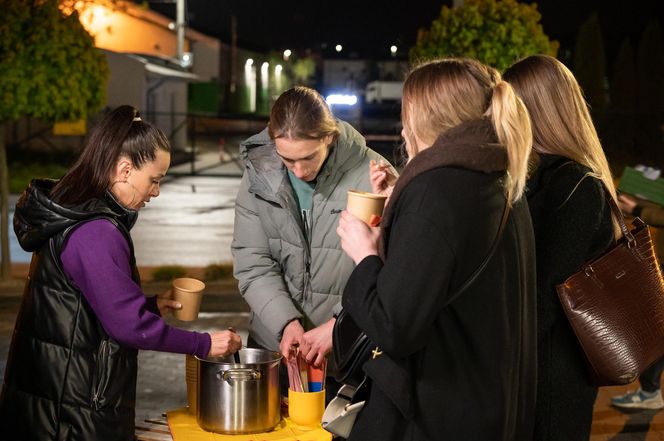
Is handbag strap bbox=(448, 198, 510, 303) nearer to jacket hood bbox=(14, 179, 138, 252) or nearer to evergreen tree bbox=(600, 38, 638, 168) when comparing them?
jacket hood bbox=(14, 179, 138, 252)

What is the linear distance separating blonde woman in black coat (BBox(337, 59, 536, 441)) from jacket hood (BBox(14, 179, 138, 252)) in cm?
93

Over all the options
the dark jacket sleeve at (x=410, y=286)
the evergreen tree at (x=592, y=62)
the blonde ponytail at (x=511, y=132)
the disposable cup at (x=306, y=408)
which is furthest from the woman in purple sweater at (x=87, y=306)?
the evergreen tree at (x=592, y=62)

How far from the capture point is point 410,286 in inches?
105

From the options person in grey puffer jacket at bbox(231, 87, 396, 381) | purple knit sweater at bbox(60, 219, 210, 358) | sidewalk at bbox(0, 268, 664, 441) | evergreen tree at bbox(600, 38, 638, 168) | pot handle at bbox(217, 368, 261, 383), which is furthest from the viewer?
evergreen tree at bbox(600, 38, 638, 168)

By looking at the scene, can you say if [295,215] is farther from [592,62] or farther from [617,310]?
[592,62]

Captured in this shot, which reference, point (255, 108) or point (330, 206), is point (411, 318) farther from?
point (255, 108)

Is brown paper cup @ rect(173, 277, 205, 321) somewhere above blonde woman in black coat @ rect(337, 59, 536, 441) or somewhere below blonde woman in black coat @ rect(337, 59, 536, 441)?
below

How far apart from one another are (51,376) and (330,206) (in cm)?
139

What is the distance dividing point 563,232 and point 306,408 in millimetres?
1099

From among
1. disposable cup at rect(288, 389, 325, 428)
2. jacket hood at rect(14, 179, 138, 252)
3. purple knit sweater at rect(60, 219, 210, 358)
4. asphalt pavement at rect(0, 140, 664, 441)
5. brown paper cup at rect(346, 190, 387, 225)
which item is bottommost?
asphalt pavement at rect(0, 140, 664, 441)

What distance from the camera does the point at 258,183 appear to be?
14.3 ft

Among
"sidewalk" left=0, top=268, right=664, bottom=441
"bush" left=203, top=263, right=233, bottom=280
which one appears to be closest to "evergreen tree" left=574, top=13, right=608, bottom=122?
"bush" left=203, top=263, right=233, bottom=280

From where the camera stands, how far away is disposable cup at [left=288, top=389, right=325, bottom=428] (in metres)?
3.71

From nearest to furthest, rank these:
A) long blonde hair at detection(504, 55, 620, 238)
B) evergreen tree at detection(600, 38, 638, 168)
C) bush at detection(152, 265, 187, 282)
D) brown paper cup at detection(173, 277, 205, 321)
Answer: long blonde hair at detection(504, 55, 620, 238) → brown paper cup at detection(173, 277, 205, 321) → bush at detection(152, 265, 187, 282) → evergreen tree at detection(600, 38, 638, 168)
